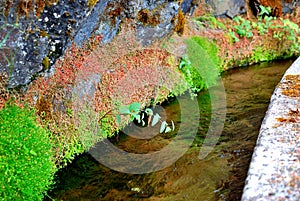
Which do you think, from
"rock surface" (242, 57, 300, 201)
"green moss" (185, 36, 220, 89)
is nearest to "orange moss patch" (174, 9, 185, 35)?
"green moss" (185, 36, 220, 89)

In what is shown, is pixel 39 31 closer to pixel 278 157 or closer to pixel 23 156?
pixel 23 156

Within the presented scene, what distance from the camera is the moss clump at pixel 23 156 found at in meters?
→ 3.57

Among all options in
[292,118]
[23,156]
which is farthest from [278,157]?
[23,156]

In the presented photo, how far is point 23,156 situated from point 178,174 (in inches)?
74.6

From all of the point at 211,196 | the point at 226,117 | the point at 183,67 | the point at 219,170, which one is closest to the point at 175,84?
the point at 183,67

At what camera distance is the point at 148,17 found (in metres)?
6.12

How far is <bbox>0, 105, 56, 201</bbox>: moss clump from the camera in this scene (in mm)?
3566

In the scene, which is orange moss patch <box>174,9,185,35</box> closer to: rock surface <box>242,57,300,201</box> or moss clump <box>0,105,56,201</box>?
rock surface <box>242,57,300,201</box>

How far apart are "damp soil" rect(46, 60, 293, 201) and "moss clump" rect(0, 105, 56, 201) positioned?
1.43 ft

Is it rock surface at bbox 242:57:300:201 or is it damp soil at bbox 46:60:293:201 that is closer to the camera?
rock surface at bbox 242:57:300:201

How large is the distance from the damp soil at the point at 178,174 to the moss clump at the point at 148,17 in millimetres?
1645

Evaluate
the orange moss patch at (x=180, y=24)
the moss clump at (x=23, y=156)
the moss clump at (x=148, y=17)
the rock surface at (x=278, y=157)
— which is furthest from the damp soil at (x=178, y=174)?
the orange moss patch at (x=180, y=24)

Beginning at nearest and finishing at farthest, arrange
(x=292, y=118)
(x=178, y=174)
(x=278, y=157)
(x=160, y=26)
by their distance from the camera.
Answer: (x=278, y=157) → (x=292, y=118) → (x=178, y=174) → (x=160, y=26)

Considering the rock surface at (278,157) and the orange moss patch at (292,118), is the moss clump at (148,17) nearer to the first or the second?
the rock surface at (278,157)
